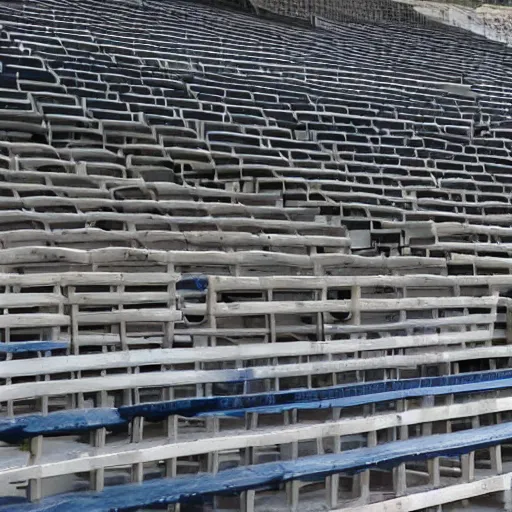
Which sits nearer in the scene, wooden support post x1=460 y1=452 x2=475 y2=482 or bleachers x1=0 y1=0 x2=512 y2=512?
bleachers x1=0 y1=0 x2=512 y2=512

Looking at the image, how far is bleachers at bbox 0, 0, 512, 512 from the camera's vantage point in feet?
9.29

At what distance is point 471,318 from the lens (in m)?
4.07

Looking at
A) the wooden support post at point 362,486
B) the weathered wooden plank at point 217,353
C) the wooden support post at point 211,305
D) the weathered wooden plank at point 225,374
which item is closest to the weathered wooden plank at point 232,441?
the wooden support post at point 362,486

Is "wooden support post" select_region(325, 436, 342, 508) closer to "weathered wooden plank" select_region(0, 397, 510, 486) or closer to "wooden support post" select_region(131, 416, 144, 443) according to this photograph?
"weathered wooden plank" select_region(0, 397, 510, 486)

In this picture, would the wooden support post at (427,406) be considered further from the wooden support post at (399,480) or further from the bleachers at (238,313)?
the wooden support post at (399,480)

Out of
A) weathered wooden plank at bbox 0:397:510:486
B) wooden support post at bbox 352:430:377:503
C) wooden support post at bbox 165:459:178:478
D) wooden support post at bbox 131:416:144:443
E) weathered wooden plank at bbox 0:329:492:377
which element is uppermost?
weathered wooden plank at bbox 0:329:492:377

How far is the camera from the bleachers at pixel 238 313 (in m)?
2.83

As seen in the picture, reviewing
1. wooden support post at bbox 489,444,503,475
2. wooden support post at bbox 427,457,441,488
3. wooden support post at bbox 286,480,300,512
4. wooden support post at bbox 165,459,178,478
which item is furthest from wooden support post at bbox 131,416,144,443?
wooden support post at bbox 489,444,503,475

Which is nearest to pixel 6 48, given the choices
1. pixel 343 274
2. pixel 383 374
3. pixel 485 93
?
pixel 343 274

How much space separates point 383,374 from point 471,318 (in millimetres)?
752

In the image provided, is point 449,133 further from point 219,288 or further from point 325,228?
point 219,288

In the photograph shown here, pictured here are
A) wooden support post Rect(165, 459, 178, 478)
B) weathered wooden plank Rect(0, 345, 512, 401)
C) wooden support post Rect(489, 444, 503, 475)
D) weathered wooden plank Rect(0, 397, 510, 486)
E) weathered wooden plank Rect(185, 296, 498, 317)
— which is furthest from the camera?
weathered wooden plank Rect(185, 296, 498, 317)

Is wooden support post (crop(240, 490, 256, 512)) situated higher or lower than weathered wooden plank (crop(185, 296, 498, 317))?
lower

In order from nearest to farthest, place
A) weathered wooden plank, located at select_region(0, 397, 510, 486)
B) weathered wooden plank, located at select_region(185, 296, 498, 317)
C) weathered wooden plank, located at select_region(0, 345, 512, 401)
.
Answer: weathered wooden plank, located at select_region(0, 397, 510, 486), weathered wooden plank, located at select_region(0, 345, 512, 401), weathered wooden plank, located at select_region(185, 296, 498, 317)
